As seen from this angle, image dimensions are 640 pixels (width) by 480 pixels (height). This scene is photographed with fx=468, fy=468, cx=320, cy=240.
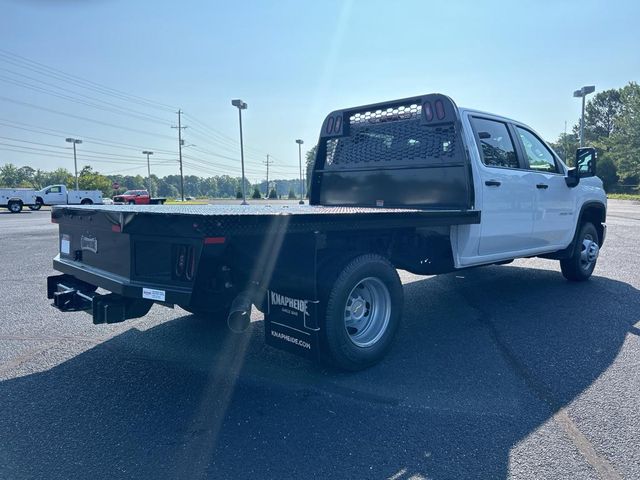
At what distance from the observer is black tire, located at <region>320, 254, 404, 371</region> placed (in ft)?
11.1

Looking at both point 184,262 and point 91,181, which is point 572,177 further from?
point 91,181

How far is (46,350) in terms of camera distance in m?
4.14

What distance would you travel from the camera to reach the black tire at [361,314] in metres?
3.39

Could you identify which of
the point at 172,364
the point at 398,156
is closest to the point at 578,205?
the point at 398,156

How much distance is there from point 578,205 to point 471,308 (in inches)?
95.4

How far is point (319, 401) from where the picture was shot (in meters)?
3.20

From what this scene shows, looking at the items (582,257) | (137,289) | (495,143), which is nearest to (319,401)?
(137,289)

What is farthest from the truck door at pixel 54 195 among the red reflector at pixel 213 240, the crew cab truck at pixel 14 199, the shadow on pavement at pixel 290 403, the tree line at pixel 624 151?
the tree line at pixel 624 151

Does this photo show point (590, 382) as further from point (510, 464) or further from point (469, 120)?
point (469, 120)

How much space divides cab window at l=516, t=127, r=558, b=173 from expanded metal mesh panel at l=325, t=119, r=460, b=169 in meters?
1.44

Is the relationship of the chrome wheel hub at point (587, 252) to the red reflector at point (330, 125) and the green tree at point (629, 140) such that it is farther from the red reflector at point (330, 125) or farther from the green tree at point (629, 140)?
the green tree at point (629, 140)

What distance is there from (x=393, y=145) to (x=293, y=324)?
278cm

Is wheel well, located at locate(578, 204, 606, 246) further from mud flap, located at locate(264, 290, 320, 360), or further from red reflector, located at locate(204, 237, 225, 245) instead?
red reflector, located at locate(204, 237, 225, 245)

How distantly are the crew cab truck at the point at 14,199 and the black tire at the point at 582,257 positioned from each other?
34.6 metres
